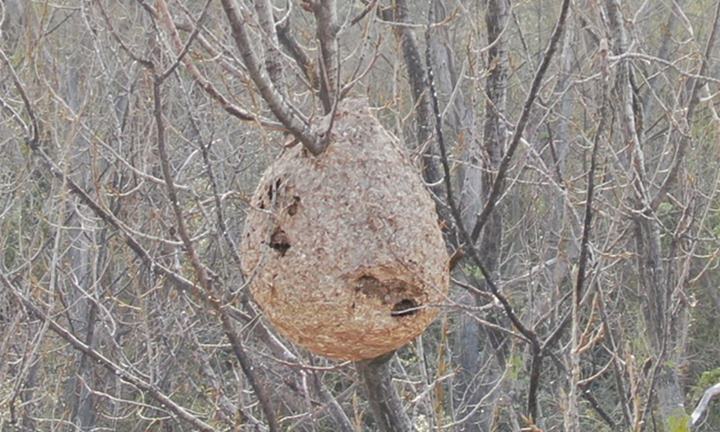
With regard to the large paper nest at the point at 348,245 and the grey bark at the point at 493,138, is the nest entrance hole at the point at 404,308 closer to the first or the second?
the large paper nest at the point at 348,245

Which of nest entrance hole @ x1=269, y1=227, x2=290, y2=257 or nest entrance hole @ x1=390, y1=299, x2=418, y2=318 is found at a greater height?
nest entrance hole @ x1=269, y1=227, x2=290, y2=257

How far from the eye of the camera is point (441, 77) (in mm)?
4922

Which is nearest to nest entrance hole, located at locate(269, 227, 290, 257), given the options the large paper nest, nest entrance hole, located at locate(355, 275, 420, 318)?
the large paper nest

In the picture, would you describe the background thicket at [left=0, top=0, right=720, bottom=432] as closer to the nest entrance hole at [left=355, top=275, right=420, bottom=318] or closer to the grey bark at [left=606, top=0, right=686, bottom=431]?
the grey bark at [left=606, top=0, right=686, bottom=431]

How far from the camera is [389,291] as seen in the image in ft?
6.97

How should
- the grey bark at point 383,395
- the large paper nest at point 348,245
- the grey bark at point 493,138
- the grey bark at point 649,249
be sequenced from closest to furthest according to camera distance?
the large paper nest at point 348,245 → the grey bark at point 383,395 → the grey bark at point 649,249 → the grey bark at point 493,138

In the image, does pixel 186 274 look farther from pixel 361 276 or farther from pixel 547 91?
pixel 361 276

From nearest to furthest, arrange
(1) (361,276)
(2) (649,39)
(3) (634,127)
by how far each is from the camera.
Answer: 1. (1) (361,276)
2. (3) (634,127)
3. (2) (649,39)

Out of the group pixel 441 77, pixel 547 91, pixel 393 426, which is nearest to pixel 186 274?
pixel 441 77

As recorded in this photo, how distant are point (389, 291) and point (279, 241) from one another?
0.85 feet

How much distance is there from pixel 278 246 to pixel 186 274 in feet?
8.37

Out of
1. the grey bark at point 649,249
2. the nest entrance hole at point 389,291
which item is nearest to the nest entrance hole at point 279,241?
→ the nest entrance hole at point 389,291

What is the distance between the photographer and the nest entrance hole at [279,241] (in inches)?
84.4

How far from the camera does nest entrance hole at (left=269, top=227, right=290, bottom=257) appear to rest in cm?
214
